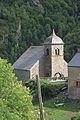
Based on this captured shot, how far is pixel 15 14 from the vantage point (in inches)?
5007

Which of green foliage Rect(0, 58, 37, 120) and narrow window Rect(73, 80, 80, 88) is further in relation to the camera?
narrow window Rect(73, 80, 80, 88)

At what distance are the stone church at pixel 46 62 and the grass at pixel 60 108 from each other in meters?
14.1

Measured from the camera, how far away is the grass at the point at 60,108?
36.7 metres

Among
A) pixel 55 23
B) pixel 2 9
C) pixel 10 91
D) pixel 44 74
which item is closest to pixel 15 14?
pixel 2 9

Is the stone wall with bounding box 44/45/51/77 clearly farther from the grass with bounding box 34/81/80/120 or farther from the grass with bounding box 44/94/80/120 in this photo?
the grass with bounding box 44/94/80/120

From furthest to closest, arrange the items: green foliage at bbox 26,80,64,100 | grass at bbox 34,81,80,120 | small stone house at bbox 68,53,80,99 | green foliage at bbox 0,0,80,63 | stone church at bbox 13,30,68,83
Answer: green foliage at bbox 0,0,80,63
stone church at bbox 13,30,68,83
green foliage at bbox 26,80,64,100
small stone house at bbox 68,53,80,99
grass at bbox 34,81,80,120

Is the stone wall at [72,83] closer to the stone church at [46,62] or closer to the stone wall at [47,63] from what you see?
the stone church at [46,62]

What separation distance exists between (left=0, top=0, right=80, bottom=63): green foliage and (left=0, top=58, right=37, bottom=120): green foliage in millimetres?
75178

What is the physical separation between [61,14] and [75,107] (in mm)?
89191

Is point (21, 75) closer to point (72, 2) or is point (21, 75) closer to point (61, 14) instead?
point (61, 14)

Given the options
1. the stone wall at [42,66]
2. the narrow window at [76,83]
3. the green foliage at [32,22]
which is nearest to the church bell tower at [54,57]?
the stone wall at [42,66]

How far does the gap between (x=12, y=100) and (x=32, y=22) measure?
100615 millimetres

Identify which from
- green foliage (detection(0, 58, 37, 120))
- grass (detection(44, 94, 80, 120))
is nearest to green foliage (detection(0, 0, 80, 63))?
grass (detection(44, 94, 80, 120))

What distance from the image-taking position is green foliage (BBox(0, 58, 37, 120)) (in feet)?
74.1
